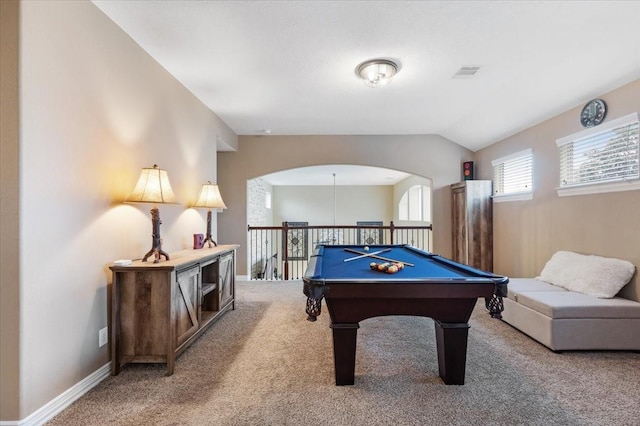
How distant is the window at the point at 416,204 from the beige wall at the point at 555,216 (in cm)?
349

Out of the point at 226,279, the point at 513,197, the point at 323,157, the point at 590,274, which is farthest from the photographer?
the point at 323,157

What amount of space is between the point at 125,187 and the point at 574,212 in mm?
4509

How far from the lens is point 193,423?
1.68 metres

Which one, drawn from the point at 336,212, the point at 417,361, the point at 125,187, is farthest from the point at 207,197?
the point at 336,212

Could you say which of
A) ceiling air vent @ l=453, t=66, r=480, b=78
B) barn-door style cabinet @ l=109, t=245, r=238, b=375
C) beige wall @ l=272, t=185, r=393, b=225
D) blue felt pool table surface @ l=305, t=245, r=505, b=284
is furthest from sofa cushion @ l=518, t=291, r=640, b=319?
beige wall @ l=272, t=185, r=393, b=225

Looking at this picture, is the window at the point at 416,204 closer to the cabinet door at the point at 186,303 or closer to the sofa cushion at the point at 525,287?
the sofa cushion at the point at 525,287

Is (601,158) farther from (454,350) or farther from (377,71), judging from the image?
(454,350)

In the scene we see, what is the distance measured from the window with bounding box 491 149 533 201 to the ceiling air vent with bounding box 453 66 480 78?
1.64m

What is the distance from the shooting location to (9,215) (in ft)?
5.26

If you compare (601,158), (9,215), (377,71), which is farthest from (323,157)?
(9,215)

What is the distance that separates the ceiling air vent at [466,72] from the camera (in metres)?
3.05

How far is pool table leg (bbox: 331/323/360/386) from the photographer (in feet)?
6.70

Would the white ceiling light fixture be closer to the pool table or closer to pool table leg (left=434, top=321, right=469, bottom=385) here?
the pool table

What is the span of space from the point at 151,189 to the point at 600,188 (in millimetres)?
4191
